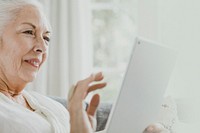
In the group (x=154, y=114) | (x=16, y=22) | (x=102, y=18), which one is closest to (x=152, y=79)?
(x=154, y=114)

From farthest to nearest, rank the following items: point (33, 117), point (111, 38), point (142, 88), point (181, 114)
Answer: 1. point (111, 38)
2. point (181, 114)
3. point (33, 117)
4. point (142, 88)

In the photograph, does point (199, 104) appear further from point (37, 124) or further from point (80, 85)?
point (37, 124)

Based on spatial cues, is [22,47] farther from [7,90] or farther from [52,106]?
[52,106]

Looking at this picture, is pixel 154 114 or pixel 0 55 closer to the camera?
pixel 154 114

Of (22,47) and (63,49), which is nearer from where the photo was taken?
(22,47)

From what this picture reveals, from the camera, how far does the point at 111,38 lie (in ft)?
11.3

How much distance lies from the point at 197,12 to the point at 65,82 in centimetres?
187

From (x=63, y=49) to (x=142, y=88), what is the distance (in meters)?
1.97

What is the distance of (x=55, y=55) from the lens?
10.4 ft

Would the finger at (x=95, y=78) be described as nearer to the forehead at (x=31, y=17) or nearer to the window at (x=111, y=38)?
the forehead at (x=31, y=17)

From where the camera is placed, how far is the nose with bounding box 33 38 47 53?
5.10ft

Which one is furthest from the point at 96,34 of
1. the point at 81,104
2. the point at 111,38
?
the point at 81,104

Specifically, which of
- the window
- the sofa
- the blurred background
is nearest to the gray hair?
the sofa

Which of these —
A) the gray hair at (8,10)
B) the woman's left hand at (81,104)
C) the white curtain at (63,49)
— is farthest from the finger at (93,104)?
the white curtain at (63,49)
